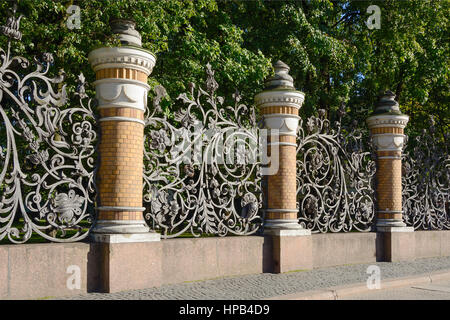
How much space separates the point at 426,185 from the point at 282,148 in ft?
17.5

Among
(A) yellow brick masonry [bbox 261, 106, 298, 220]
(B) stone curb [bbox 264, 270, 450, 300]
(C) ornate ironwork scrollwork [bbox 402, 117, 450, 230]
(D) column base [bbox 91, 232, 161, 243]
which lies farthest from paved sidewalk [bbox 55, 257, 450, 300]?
(C) ornate ironwork scrollwork [bbox 402, 117, 450, 230]

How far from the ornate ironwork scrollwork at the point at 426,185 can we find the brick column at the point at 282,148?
401 cm

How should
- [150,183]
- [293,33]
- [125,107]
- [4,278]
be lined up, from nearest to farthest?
[4,278]
[125,107]
[150,183]
[293,33]

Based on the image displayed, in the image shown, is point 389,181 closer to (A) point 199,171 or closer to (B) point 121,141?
(A) point 199,171

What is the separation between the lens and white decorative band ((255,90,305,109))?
8625 mm

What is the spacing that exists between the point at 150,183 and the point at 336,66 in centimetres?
921

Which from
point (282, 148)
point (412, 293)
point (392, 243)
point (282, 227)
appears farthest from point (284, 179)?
point (392, 243)

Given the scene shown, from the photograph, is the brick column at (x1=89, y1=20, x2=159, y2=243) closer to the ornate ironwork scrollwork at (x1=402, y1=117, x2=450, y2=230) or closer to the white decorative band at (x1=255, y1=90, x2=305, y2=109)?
the white decorative band at (x1=255, y1=90, x2=305, y2=109)

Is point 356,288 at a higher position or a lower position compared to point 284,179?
lower

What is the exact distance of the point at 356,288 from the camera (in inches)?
280

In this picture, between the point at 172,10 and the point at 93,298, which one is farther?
the point at 172,10

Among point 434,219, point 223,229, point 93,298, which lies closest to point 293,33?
point 434,219

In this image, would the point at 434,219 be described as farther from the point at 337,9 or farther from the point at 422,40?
the point at 337,9

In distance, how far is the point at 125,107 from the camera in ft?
21.9
